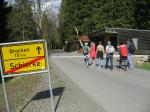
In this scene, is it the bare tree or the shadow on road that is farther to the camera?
the bare tree

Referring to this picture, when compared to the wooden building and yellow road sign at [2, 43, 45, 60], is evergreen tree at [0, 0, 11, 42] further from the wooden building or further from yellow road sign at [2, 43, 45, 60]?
yellow road sign at [2, 43, 45, 60]

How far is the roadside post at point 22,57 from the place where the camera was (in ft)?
32.7

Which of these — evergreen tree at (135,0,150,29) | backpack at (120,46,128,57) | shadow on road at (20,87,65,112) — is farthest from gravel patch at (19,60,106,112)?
evergreen tree at (135,0,150,29)

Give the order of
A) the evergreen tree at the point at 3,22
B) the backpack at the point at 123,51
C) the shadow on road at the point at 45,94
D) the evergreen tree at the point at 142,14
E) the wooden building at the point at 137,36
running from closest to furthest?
the shadow on road at the point at 45,94 → the backpack at the point at 123,51 → the evergreen tree at the point at 3,22 → the wooden building at the point at 137,36 → the evergreen tree at the point at 142,14

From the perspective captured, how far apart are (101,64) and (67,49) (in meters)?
55.5

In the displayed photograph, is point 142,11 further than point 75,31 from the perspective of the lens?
No

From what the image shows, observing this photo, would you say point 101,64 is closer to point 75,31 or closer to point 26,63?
point 26,63

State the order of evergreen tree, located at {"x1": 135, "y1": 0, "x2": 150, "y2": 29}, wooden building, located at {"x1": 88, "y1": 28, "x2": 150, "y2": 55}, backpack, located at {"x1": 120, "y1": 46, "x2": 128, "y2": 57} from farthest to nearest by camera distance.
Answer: evergreen tree, located at {"x1": 135, "y1": 0, "x2": 150, "y2": 29} < wooden building, located at {"x1": 88, "y1": 28, "x2": 150, "y2": 55} < backpack, located at {"x1": 120, "y1": 46, "x2": 128, "y2": 57}

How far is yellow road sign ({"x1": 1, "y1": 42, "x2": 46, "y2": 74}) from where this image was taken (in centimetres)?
997

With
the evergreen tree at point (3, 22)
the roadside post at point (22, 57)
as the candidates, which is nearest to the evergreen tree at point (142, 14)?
the evergreen tree at point (3, 22)

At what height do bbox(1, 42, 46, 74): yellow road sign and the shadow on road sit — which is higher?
bbox(1, 42, 46, 74): yellow road sign

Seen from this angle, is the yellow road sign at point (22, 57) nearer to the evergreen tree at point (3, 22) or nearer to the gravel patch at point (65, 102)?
the gravel patch at point (65, 102)

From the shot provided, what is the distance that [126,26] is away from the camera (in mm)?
66125

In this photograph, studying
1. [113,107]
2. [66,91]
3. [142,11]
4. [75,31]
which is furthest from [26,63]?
[75,31]
